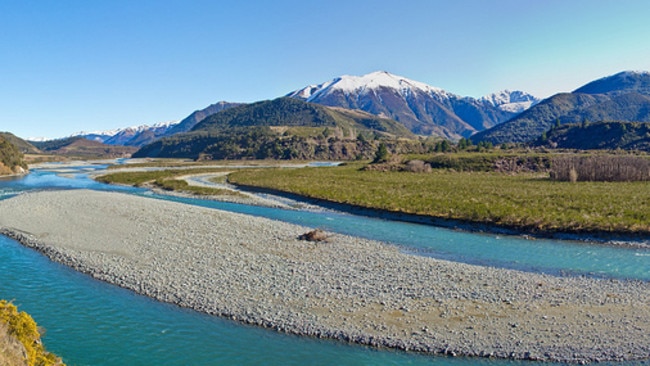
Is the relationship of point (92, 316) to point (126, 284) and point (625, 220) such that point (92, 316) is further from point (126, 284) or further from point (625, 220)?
point (625, 220)

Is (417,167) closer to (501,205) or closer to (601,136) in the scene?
(501,205)

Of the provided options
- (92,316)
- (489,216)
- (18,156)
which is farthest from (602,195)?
(18,156)

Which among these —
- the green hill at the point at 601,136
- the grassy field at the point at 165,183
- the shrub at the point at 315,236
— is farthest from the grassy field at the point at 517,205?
the green hill at the point at 601,136

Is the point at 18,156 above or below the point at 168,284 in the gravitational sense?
above

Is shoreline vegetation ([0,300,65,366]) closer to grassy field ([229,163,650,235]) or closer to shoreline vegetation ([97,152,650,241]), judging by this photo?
shoreline vegetation ([97,152,650,241])

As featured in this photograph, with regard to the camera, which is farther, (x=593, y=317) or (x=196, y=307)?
(x=196, y=307)

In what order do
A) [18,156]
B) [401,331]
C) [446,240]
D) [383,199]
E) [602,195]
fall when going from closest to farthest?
[401,331]
[446,240]
[602,195]
[383,199]
[18,156]

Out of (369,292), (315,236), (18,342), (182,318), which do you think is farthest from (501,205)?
(18,342)
